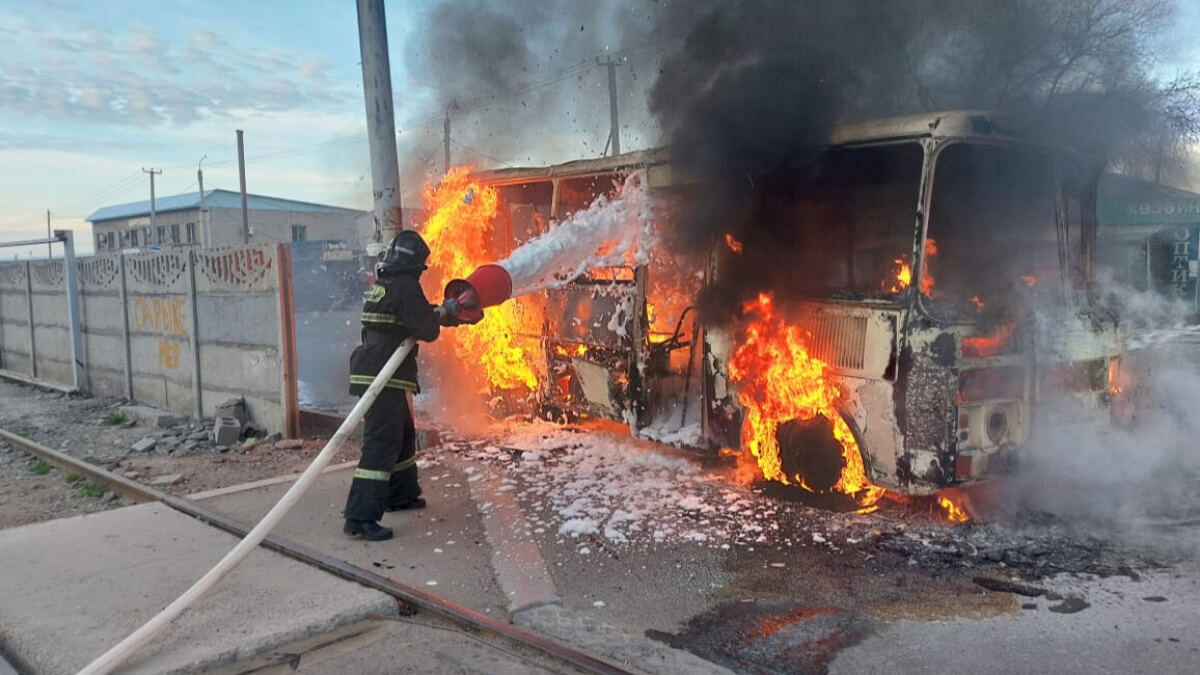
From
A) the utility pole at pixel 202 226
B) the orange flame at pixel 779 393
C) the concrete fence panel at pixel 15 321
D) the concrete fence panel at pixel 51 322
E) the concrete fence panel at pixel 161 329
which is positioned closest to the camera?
the orange flame at pixel 779 393

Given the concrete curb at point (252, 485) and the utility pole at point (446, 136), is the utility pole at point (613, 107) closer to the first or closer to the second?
the utility pole at point (446, 136)

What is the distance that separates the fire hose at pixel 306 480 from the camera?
130 inches

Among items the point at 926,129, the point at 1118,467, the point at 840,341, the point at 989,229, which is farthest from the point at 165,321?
the point at 1118,467

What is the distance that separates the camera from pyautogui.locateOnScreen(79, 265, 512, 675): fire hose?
10.8 feet

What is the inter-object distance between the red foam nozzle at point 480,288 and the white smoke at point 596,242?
1025 millimetres

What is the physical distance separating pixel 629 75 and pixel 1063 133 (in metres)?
4.36

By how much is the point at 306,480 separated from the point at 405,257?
60.9 inches

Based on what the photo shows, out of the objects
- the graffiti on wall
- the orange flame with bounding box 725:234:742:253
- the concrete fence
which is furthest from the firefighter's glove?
the graffiti on wall

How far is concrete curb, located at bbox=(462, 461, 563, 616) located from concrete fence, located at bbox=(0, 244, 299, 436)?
9.83 feet

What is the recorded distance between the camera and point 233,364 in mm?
8742

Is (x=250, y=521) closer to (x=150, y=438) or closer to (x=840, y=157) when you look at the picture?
(x=150, y=438)

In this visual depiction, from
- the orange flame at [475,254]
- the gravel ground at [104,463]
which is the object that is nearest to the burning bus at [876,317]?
the orange flame at [475,254]

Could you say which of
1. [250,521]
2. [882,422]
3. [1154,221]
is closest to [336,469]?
[250,521]

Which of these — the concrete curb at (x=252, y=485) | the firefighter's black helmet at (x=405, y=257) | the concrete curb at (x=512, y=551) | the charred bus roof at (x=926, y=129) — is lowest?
the concrete curb at (x=512, y=551)
